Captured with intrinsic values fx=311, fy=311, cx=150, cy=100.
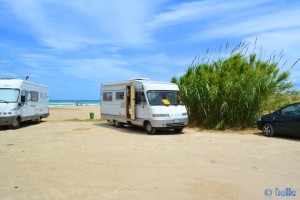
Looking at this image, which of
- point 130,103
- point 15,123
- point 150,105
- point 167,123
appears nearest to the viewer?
point 167,123

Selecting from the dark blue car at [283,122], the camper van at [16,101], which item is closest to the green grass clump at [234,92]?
the dark blue car at [283,122]

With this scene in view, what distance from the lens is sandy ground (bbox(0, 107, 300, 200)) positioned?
552cm

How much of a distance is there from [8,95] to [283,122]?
512 inches

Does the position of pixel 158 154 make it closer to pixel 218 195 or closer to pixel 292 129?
pixel 218 195

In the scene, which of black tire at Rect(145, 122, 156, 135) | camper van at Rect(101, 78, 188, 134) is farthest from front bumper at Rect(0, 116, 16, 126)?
black tire at Rect(145, 122, 156, 135)

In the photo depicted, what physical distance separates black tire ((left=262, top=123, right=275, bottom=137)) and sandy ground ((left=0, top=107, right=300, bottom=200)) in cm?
150

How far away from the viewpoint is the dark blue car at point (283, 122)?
1195 cm

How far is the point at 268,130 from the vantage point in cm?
1310

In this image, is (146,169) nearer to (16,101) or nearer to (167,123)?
(167,123)

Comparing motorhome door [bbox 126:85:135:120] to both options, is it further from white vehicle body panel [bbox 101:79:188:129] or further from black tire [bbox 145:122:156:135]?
black tire [bbox 145:122:156:135]

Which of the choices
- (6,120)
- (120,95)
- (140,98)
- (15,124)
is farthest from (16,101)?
(140,98)

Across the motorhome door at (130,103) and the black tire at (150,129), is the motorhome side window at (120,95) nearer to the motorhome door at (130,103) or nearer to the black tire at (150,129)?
the motorhome door at (130,103)

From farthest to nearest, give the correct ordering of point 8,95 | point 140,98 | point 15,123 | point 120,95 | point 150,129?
point 120,95 < point 15,123 < point 8,95 < point 140,98 < point 150,129

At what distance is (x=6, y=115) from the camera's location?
15281mm
